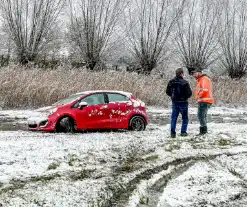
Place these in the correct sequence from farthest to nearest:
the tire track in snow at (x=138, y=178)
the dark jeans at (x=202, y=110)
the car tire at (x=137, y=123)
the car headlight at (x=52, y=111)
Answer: the car tire at (x=137, y=123) → the car headlight at (x=52, y=111) → the dark jeans at (x=202, y=110) → the tire track in snow at (x=138, y=178)

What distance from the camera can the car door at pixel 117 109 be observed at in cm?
1389

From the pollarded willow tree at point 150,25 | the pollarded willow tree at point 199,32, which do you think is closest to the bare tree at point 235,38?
the pollarded willow tree at point 199,32

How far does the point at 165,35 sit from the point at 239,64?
24.7 ft

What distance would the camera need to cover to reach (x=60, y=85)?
71.0 ft

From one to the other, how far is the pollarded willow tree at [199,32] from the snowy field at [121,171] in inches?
913

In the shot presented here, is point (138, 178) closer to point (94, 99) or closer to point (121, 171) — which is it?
point (121, 171)

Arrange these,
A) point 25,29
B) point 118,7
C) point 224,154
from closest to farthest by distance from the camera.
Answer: point 224,154
point 25,29
point 118,7

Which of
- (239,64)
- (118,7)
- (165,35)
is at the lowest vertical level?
(239,64)

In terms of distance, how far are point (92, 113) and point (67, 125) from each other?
883 millimetres

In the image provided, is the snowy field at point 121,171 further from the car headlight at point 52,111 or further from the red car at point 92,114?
the car headlight at point 52,111

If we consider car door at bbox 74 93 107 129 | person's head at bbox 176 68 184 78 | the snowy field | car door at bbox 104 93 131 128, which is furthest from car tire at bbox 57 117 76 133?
person's head at bbox 176 68 184 78

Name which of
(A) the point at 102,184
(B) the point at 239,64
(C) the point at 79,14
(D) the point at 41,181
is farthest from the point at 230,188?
(B) the point at 239,64

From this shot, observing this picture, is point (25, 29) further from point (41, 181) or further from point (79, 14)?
point (41, 181)

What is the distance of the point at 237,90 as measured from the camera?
29.7 m
